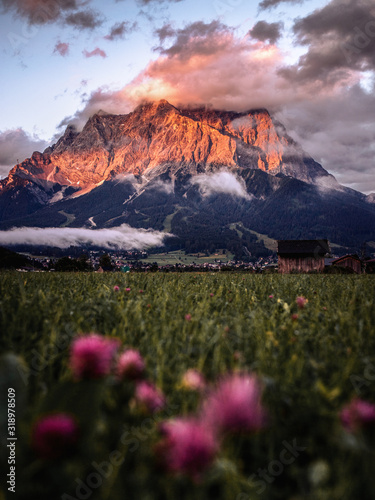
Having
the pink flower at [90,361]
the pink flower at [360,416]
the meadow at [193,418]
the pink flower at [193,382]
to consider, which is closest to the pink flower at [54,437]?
the meadow at [193,418]

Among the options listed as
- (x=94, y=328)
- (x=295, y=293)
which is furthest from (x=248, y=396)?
(x=295, y=293)

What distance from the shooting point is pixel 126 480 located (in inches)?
53.5

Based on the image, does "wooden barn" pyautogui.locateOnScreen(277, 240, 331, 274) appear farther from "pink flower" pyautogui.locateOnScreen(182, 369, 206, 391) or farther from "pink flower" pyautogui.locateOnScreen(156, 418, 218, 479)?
"pink flower" pyautogui.locateOnScreen(156, 418, 218, 479)

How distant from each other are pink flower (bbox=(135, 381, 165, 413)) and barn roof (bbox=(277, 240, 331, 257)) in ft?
174

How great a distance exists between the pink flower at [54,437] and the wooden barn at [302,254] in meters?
53.4

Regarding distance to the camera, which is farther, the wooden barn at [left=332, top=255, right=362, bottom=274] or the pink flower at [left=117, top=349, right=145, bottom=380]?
the wooden barn at [left=332, top=255, right=362, bottom=274]

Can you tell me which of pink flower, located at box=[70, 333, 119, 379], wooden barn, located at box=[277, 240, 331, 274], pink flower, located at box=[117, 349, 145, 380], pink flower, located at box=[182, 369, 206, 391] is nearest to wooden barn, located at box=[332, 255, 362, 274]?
wooden barn, located at box=[277, 240, 331, 274]

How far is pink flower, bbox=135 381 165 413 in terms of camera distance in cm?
163

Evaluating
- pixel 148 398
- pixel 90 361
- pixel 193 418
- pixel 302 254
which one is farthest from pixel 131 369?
pixel 302 254

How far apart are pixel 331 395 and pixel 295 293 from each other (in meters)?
5.25

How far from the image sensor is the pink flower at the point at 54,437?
3.78 feet

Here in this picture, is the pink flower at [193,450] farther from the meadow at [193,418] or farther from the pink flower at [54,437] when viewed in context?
the pink flower at [54,437]

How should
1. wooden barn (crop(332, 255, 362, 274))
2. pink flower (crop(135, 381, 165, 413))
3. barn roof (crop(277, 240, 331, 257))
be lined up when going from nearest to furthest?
pink flower (crop(135, 381, 165, 413)) → barn roof (crop(277, 240, 331, 257)) → wooden barn (crop(332, 255, 362, 274))

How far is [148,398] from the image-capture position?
5.35 feet
